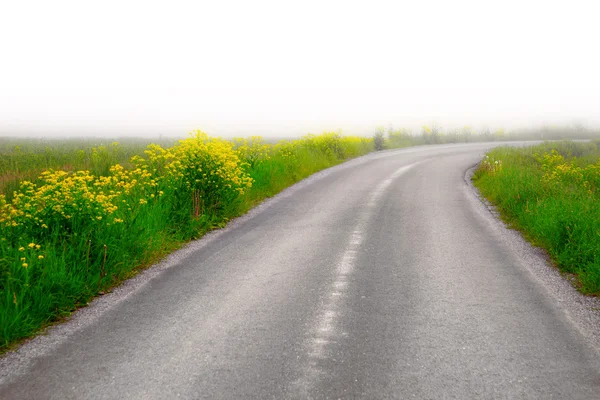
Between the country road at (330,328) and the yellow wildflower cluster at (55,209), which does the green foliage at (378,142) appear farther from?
the yellow wildflower cluster at (55,209)

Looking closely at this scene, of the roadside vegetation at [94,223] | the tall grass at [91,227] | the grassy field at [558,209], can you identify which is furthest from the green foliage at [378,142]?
the tall grass at [91,227]

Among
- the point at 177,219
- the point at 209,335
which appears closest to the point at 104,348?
the point at 209,335

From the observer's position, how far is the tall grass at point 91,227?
4.87 m

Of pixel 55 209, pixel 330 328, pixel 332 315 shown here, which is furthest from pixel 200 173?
pixel 330 328

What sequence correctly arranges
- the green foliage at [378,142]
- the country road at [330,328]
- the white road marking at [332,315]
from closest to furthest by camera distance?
the country road at [330,328], the white road marking at [332,315], the green foliage at [378,142]

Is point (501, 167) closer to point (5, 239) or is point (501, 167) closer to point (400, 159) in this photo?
point (400, 159)

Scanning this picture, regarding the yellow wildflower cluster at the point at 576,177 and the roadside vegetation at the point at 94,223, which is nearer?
the roadside vegetation at the point at 94,223

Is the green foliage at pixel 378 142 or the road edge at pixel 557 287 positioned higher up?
the green foliage at pixel 378 142

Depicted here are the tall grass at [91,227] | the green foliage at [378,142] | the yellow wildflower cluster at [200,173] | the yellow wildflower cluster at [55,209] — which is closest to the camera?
the tall grass at [91,227]

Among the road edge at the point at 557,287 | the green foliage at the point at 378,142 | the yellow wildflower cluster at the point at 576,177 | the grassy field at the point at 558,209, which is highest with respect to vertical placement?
the green foliage at the point at 378,142

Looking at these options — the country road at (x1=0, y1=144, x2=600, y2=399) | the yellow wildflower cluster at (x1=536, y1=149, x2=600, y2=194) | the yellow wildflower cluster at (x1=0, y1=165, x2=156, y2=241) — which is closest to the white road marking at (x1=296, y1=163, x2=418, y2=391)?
the country road at (x1=0, y1=144, x2=600, y2=399)

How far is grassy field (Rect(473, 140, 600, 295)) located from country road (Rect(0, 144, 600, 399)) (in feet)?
1.10

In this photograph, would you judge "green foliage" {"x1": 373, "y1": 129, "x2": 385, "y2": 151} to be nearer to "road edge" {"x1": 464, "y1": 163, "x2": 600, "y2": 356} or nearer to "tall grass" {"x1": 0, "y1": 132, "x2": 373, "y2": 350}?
"tall grass" {"x1": 0, "y1": 132, "x2": 373, "y2": 350}

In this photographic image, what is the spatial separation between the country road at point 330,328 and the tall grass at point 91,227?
1.07 ft
